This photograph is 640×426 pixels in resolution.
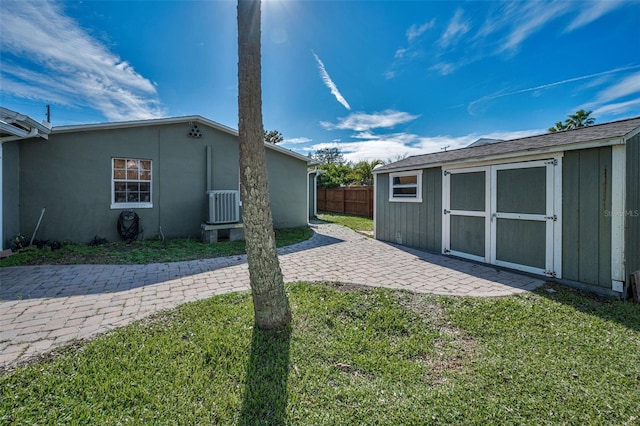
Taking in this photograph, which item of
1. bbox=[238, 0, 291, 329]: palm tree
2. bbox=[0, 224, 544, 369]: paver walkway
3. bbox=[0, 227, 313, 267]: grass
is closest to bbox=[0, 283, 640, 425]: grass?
bbox=[0, 224, 544, 369]: paver walkway

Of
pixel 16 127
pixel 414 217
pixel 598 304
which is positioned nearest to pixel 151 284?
pixel 16 127

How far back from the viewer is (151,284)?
14.5 feet

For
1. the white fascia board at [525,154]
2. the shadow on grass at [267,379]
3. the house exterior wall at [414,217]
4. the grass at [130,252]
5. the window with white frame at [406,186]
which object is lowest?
the shadow on grass at [267,379]

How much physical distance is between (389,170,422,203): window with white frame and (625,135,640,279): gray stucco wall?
375 centimetres

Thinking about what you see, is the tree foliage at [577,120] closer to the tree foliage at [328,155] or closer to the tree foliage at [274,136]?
the tree foliage at [274,136]

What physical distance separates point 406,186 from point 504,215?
2789 mm

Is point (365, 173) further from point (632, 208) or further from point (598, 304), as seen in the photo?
point (598, 304)

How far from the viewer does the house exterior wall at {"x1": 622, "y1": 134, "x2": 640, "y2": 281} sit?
13.0ft

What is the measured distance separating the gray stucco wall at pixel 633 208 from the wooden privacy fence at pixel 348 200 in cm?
1115

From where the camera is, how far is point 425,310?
11.5 feet

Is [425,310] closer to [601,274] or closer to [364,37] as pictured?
[601,274]

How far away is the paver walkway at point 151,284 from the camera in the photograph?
117 inches

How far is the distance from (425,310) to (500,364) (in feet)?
3.72

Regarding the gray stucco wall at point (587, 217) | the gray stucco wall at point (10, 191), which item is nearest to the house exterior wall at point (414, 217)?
the gray stucco wall at point (587, 217)
